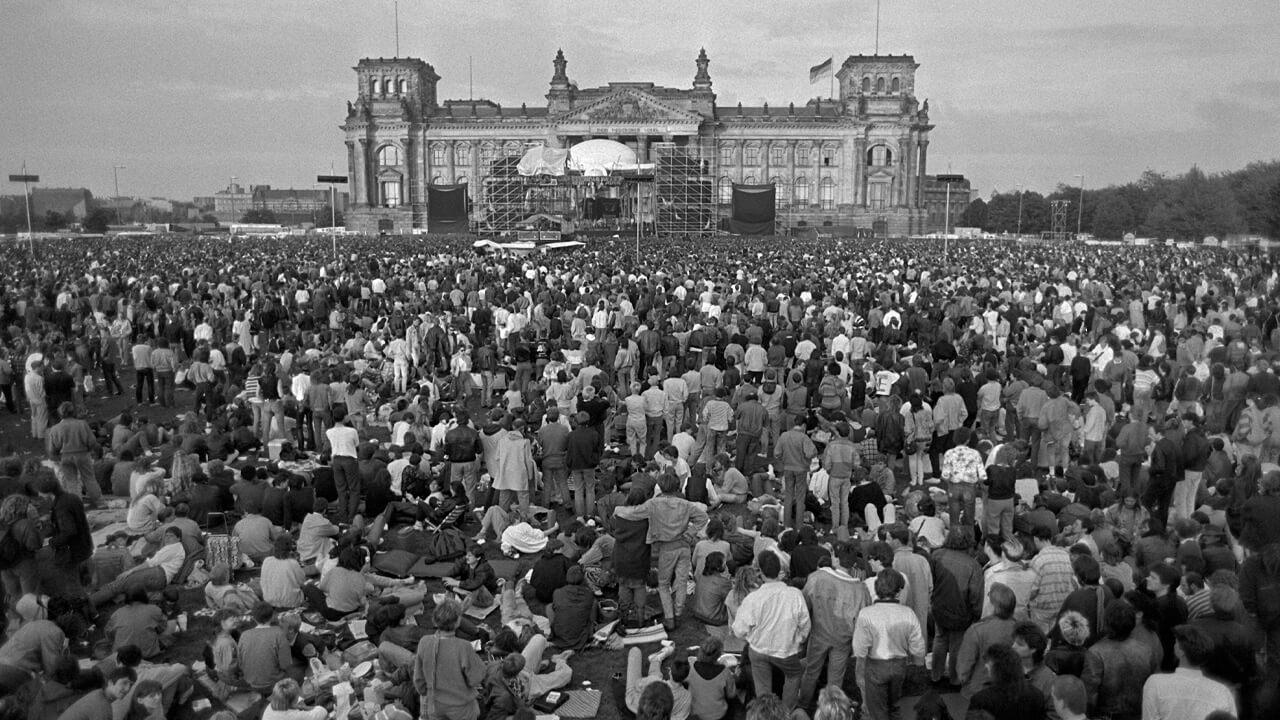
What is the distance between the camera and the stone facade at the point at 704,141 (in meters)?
94.2

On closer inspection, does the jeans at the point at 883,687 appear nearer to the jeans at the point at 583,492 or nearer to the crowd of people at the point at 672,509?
the crowd of people at the point at 672,509

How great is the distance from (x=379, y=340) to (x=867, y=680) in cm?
1442

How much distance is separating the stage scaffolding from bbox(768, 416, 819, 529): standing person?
215ft

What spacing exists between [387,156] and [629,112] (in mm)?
27720

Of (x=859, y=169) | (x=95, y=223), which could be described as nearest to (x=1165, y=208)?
(x=859, y=169)

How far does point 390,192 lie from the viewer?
10062cm

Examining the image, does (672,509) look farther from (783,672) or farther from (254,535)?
(254,535)

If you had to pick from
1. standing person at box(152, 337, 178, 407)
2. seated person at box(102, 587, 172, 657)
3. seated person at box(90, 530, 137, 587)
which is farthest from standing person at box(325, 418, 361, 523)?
standing person at box(152, 337, 178, 407)

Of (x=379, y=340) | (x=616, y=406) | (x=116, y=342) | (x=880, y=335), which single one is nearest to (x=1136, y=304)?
(x=880, y=335)

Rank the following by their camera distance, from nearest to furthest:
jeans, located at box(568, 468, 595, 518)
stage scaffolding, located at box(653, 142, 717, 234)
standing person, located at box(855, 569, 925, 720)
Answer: standing person, located at box(855, 569, 925, 720), jeans, located at box(568, 468, 595, 518), stage scaffolding, located at box(653, 142, 717, 234)

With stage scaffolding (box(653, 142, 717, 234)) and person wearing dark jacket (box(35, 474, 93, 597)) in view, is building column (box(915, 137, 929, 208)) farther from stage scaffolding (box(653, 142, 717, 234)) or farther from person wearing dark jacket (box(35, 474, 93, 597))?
person wearing dark jacket (box(35, 474, 93, 597))

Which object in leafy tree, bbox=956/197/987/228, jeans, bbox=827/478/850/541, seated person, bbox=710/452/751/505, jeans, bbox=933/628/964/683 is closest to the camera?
jeans, bbox=933/628/964/683

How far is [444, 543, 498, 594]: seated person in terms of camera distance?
29.8 feet

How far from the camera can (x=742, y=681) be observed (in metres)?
7.08
